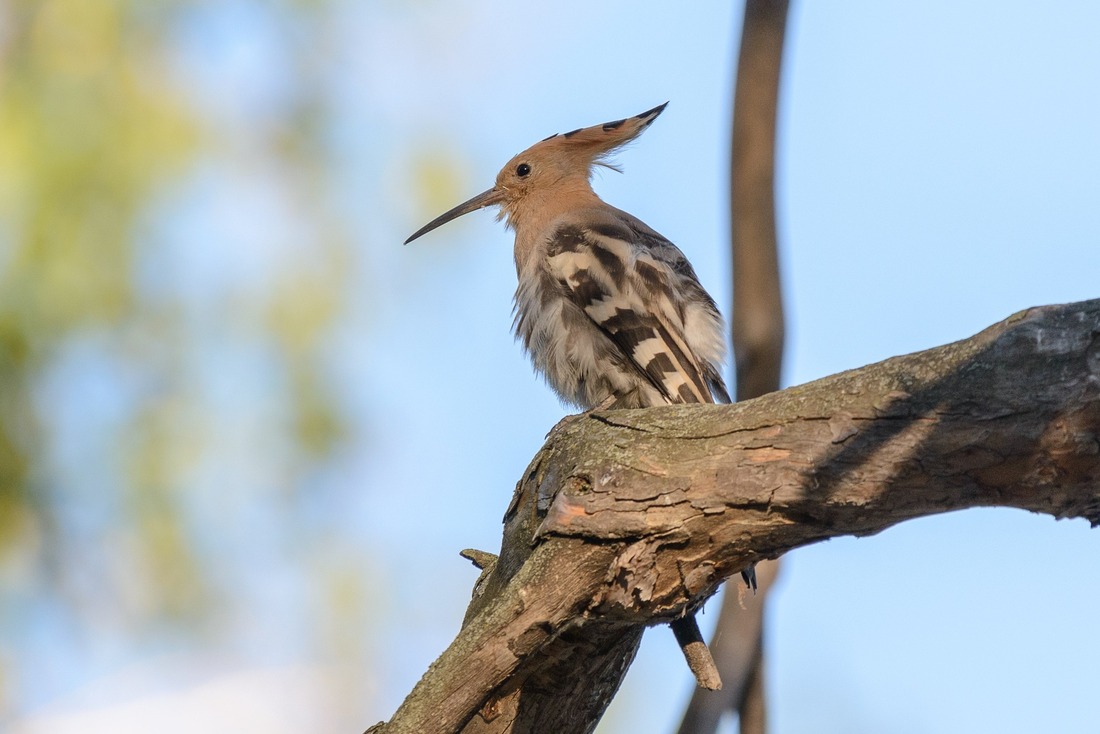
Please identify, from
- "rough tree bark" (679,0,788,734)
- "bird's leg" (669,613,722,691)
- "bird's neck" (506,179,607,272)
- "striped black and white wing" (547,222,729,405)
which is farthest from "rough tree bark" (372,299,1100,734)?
"bird's neck" (506,179,607,272)

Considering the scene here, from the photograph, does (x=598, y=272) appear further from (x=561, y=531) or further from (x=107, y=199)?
(x=107, y=199)

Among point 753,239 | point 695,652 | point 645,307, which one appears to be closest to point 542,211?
point 645,307

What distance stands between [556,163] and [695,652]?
2.14 m

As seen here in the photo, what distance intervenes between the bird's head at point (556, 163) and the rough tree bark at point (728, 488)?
1.72 meters

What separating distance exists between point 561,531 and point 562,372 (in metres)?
1.09

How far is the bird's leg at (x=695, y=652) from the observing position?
6.38 ft

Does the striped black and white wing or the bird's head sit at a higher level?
the bird's head

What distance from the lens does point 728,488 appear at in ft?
5.78

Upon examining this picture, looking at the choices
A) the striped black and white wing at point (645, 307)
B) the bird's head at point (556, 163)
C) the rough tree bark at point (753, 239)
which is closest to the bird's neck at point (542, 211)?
the bird's head at point (556, 163)

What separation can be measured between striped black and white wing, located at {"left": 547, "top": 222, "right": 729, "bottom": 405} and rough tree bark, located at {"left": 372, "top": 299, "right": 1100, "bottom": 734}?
2.17 ft

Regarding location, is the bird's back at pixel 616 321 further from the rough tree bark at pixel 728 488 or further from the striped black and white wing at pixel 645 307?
the rough tree bark at pixel 728 488

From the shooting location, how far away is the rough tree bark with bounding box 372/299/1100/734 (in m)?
1.50

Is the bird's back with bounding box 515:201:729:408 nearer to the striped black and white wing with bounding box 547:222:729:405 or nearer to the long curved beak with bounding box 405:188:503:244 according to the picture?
the striped black and white wing with bounding box 547:222:729:405

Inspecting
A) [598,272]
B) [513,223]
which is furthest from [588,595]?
[513,223]
